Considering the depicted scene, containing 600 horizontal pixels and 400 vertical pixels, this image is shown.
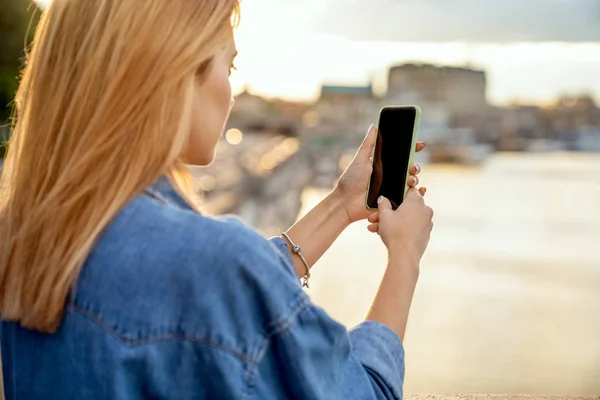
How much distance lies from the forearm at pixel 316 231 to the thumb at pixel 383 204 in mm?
180

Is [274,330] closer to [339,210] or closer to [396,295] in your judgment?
[396,295]

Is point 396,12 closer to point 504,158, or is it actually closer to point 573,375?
point 504,158

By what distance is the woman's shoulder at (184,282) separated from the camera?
0.64 m

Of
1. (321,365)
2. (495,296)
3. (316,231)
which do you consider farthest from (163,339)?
(495,296)

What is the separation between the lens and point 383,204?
98 centimetres

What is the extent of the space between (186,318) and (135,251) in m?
0.07

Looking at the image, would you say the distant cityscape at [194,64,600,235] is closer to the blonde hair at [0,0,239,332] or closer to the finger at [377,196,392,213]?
the finger at [377,196,392,213]

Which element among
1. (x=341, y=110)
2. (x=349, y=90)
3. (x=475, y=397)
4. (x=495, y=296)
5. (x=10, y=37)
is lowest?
(x=475, y=397)

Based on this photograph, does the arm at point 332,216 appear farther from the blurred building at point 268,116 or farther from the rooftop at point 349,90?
the rooftop at point 349,90

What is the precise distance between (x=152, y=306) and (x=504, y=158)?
204 feet

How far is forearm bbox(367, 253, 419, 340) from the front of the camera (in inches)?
32.8

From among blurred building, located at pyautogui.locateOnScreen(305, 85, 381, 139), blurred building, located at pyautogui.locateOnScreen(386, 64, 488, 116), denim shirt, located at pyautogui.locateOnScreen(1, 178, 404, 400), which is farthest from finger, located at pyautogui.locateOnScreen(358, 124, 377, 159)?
blurred building, located at pyautogui.locateOnScreen(305, 85, 381, 139)

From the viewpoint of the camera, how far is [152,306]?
645 millimetres

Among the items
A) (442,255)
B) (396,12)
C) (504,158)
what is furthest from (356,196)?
(504,158)
